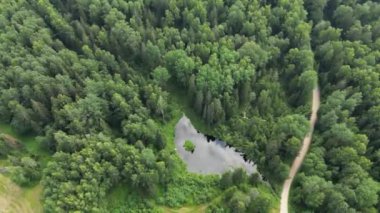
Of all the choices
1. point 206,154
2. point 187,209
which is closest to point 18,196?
point 187,209

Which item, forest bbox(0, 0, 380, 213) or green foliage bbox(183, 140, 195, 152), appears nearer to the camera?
forest bbox(0, 0, 380, 213)

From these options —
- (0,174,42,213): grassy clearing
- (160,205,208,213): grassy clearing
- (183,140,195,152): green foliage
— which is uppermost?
(183,140,195,152): green foliage

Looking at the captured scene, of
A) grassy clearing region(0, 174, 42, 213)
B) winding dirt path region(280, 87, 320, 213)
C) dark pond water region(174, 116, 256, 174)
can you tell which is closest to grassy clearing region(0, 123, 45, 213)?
grassy clearing region(0, 174, 42, 213)

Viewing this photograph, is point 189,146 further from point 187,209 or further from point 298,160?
point 298,160

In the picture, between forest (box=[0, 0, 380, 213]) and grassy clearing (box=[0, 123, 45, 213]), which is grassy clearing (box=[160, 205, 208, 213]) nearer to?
forest (box=[0, 0, 380, 213])

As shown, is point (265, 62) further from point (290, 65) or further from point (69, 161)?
point (69, 161)
